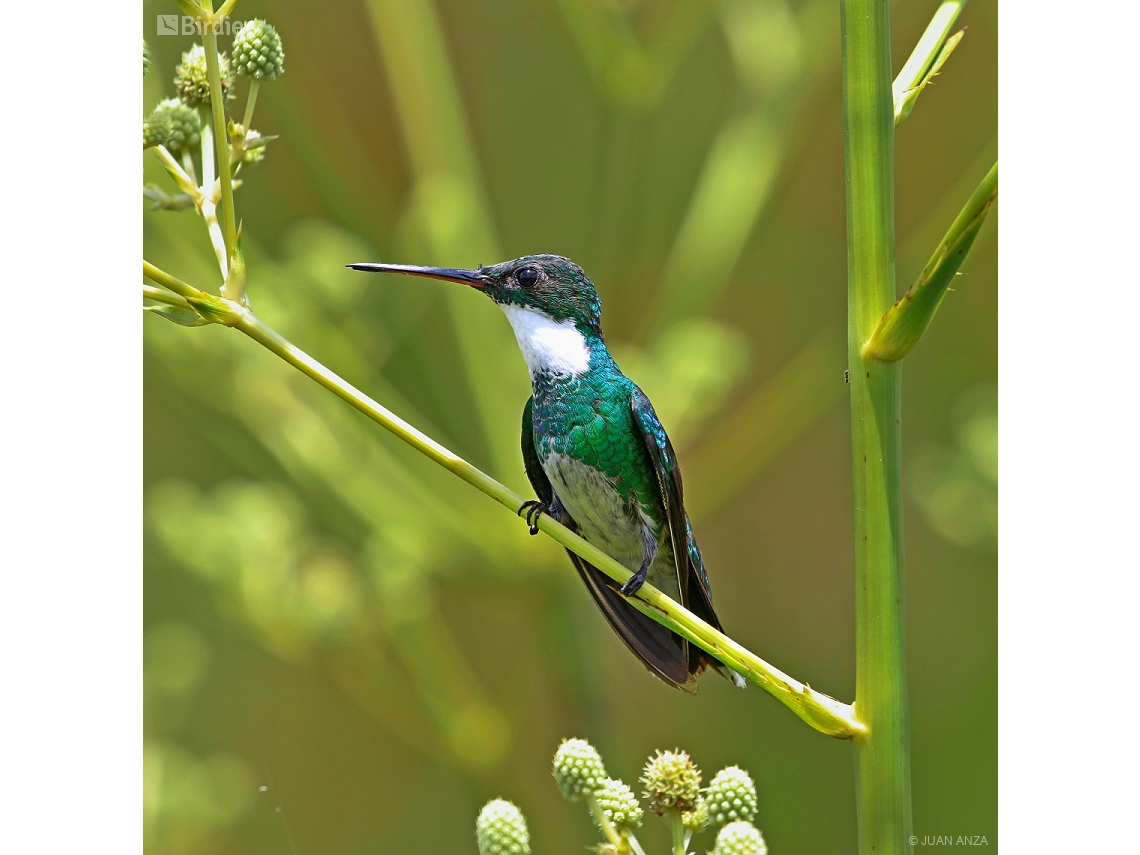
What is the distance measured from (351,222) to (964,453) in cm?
106

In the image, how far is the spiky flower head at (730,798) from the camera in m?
1.33

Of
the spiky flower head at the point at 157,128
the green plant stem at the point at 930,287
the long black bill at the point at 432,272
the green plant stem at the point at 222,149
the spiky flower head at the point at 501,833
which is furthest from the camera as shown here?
the long black bill at the point at 432,272

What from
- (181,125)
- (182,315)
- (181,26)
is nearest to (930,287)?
(182,315)

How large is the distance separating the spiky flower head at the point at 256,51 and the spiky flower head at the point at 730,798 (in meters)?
1.08

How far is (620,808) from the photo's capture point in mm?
1307

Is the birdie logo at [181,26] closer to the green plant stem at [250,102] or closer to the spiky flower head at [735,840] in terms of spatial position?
the green plant stem at [250,102]

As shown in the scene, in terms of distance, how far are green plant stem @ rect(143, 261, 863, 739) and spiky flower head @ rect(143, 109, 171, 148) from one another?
0.35m

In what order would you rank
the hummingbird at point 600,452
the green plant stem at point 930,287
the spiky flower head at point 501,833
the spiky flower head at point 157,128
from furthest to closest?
1. the hummingbird at point 600,452
2. the spiky flower head at point 157,128
3. the spiky flower head at point 501,833
4. the green plant stem at point 930,287

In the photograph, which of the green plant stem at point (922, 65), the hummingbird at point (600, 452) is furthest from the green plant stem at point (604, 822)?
the green plant stem at point (922, 65)

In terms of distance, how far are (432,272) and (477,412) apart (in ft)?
1.05

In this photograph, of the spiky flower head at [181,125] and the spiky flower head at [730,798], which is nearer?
the spiky flower head at [730,798]

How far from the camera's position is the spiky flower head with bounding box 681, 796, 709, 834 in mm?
1313

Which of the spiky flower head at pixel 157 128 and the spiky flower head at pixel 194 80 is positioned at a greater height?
the spiky flower head at pixel 194 80
